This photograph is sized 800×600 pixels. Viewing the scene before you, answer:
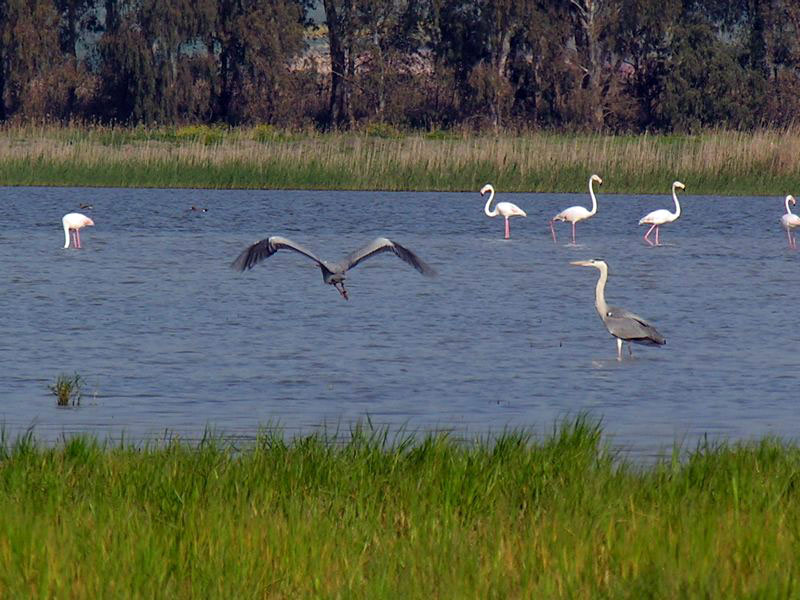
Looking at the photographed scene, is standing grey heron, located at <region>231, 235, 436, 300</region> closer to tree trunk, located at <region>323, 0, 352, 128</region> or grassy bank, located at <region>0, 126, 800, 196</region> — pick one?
grassy bank, located at <region>0, 126, 800, 196</region>

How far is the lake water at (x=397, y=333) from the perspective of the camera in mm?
9953

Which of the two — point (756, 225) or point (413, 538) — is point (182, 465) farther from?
point (756, 225)

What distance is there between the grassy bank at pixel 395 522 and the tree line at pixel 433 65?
47124 mm

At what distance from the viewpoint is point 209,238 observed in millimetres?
26234

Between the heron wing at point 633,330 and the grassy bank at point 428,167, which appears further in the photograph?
the grassy bank at point 428,167

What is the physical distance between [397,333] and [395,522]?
832 cm

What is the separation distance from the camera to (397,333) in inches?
567

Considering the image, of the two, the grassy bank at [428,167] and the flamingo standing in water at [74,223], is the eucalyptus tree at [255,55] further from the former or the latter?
the flamingo standing in water at [74,223]

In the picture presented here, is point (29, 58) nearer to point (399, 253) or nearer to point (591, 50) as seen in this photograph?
point (591, 50)

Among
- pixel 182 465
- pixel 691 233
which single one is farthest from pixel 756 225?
pixel 182 465

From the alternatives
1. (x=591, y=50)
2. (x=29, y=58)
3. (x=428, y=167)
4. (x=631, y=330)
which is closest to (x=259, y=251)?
(x=631, y=330)

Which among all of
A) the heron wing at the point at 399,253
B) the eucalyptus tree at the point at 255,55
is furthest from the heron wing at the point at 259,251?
the eucalyptus tree at the point at 255,55

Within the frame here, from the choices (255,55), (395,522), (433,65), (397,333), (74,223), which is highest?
(395,522)

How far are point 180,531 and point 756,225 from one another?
24562mm
